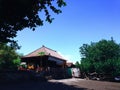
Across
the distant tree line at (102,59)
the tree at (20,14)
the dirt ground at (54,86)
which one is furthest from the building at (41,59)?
the tree at (20,14)

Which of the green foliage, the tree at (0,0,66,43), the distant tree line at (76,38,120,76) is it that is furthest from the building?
the tree at (0,0,66,43)

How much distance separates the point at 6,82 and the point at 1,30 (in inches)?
359

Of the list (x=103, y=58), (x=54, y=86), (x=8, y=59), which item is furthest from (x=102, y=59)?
(x=8, y=59)

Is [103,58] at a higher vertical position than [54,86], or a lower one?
higher

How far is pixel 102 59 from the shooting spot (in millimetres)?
34906

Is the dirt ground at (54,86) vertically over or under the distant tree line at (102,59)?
under

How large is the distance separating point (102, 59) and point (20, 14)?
74.1 ft

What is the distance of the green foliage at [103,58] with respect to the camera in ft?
106

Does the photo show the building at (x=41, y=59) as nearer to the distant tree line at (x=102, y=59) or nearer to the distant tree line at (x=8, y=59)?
the distant tree line at (x=8, y=59)

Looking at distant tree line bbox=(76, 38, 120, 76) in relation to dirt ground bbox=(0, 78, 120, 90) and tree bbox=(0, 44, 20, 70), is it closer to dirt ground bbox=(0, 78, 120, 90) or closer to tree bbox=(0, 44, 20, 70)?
dirt ground bbox=(0, 78, 120, 90)

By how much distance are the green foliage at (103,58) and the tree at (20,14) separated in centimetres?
1862

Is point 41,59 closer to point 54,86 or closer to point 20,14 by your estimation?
point 54,86

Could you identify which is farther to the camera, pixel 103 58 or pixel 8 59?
pixel 8 59

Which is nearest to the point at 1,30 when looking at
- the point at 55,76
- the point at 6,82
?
the point at 6,82
